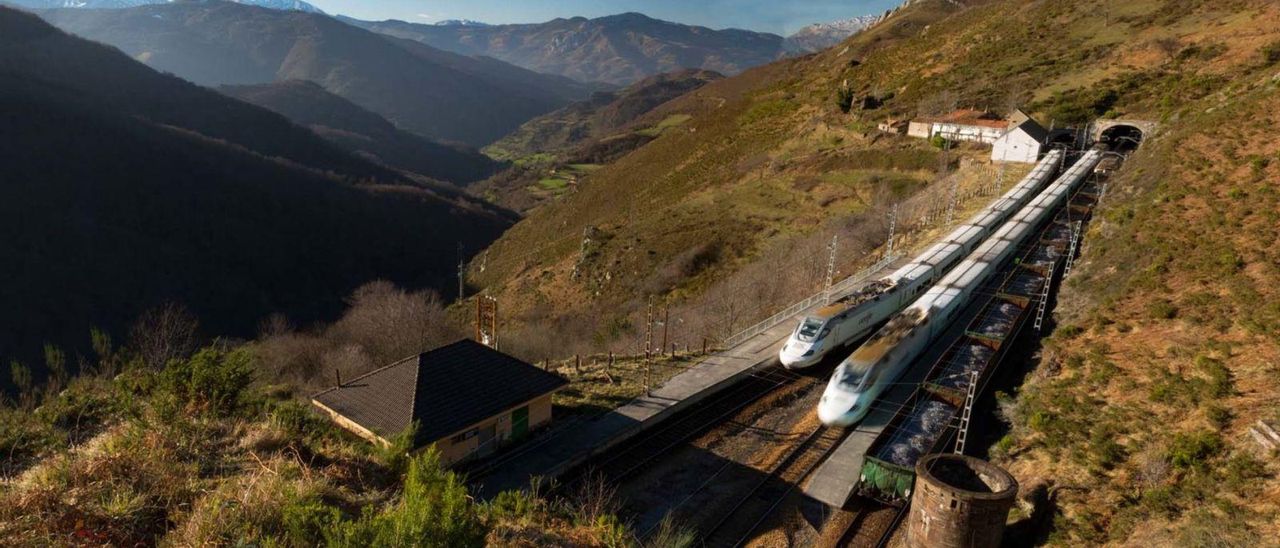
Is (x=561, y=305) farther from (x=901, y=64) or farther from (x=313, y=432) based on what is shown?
(x=901, y=64)

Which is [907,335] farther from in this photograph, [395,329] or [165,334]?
[165,334]

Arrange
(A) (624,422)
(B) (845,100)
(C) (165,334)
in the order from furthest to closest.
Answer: (B) (845,100)
(C) (165,334)
(A) (624,422)

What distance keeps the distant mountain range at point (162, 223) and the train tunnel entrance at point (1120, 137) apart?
81.7 m

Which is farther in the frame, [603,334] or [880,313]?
[603,334]

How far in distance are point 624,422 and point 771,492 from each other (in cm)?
593

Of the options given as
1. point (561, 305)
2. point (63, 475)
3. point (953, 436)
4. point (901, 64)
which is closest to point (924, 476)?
point (953, 436)

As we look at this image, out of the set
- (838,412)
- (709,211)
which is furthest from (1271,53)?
(838,412)

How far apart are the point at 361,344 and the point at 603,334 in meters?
16.4

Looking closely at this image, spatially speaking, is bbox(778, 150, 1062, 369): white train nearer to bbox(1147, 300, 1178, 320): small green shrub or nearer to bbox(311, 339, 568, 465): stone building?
bbox(1147, 300, 1178, 320): small green shrub

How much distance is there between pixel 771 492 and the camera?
1872cm

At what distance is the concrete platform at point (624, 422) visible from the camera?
769 inches

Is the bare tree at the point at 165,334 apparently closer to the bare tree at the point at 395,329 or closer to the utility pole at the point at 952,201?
the bare tree at the point at 395,329

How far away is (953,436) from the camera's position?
64.5ft

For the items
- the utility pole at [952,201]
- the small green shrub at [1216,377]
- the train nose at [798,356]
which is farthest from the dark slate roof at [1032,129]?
the small green shrub at [1216,377]
